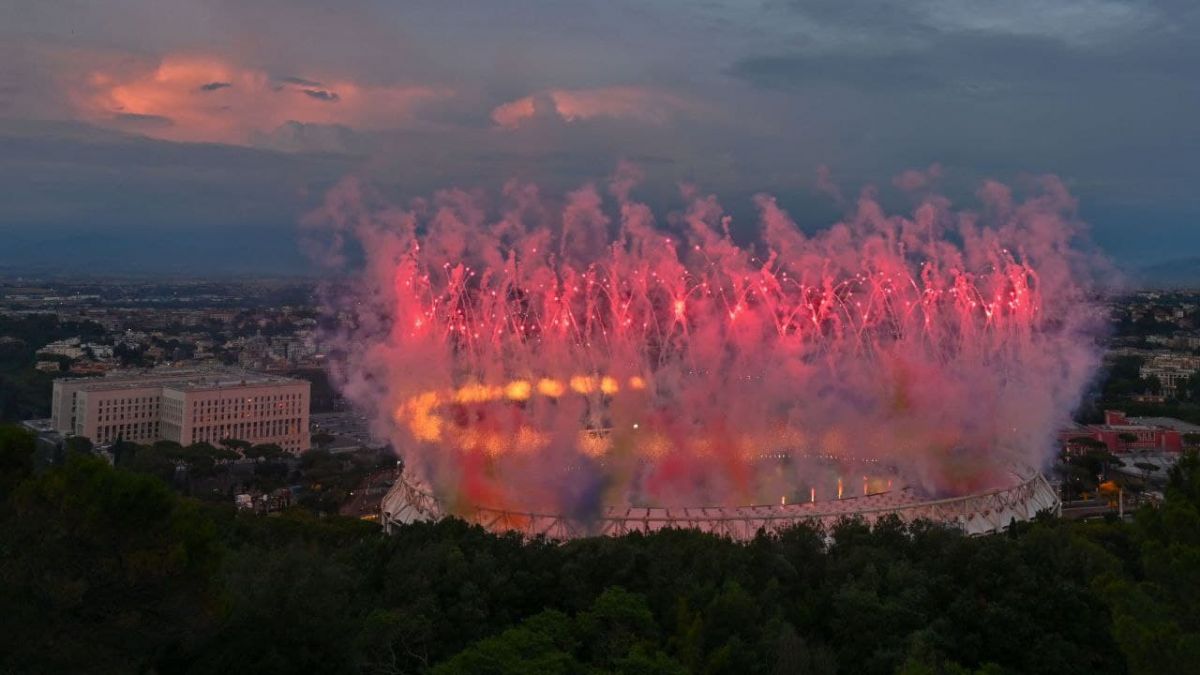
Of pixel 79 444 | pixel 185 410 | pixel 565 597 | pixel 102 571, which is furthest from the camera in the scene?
pixel 185 410

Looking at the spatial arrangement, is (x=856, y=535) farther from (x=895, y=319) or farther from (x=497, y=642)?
(x=895, y=319)

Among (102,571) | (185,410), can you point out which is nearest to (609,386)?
(102,571)

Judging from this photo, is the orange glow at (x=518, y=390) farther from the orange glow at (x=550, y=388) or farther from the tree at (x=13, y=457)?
the tree at (x=13, y=457)

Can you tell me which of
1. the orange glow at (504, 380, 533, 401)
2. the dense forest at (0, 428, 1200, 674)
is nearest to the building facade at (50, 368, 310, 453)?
the orange glow at (504, 380, 533, 401)

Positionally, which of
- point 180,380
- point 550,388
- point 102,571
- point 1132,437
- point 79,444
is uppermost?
point 550,388

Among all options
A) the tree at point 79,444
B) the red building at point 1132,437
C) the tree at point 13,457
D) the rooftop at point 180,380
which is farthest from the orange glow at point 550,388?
the red building at point 1132,437

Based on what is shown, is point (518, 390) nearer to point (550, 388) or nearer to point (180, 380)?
point (550, 388)

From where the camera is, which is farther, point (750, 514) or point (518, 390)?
point (518, 390)
